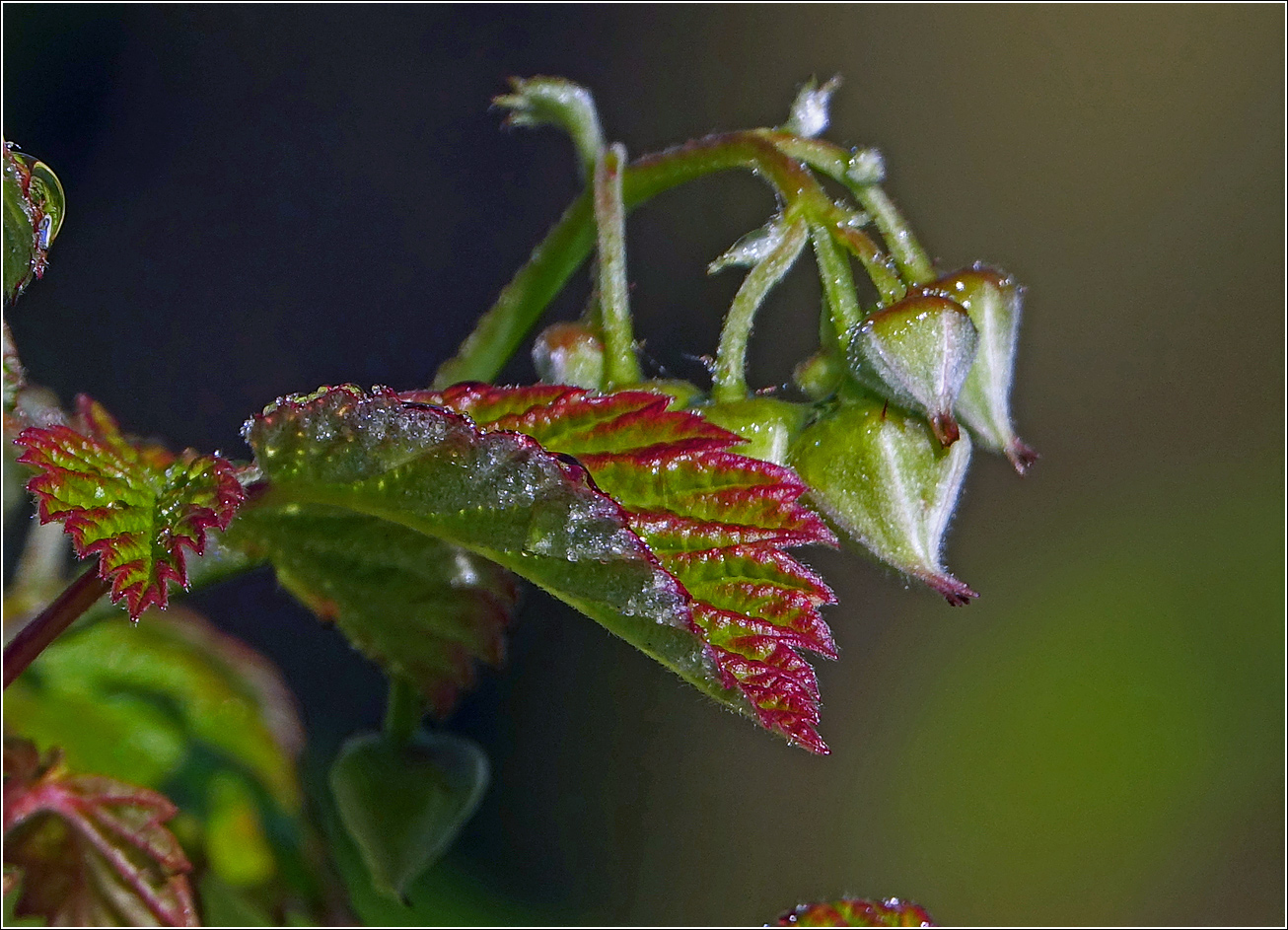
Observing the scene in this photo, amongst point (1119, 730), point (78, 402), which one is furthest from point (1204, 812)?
point (78, 402)

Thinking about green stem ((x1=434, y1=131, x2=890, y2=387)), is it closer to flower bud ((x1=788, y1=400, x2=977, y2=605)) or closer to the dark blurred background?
flower bud ((x1=788, y1=400, x2=977, y2=605))

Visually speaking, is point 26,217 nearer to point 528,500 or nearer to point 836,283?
point 528,500

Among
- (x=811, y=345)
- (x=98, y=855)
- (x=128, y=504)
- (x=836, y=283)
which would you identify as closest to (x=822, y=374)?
(x=836, y=283)

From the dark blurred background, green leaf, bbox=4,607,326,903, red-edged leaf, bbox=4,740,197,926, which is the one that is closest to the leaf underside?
red-edged leaf, bbox=4,740,197,926

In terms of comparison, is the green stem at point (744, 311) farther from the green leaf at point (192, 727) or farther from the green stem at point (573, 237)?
the green leaf at point (192, 727)

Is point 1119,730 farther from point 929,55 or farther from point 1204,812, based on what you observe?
point 929,55

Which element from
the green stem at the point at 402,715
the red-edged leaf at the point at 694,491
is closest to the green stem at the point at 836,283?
the red-edged leaf at the point at 694,491
